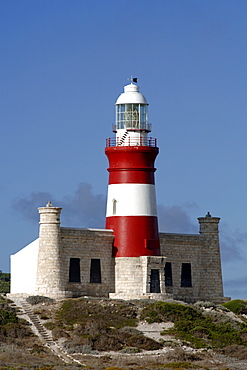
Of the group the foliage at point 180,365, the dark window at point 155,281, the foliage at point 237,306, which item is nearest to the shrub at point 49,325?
the foliage at point 180,365

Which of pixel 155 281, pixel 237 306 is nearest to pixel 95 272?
pixel 155 281

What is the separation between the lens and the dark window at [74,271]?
179 feet

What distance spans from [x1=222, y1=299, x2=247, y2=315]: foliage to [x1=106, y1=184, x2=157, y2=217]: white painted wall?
22.8 ft

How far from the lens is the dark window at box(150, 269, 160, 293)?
2159 inches

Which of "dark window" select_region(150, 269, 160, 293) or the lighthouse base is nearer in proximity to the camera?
the lighthouse base

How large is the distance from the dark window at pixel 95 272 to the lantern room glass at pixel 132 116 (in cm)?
787

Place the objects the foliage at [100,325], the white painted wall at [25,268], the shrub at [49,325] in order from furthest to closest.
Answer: the white painted wall at [25,268] → the shrub at [49,325] → the foliage at [100,325]

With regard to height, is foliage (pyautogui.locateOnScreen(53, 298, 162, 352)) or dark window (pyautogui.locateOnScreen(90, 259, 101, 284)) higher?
dark window (pyautogui.locateOnScreen(90, 259, 101, 284))

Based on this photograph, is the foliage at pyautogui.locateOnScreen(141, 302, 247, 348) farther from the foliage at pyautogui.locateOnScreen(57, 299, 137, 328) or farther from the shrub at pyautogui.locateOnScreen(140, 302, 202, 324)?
the foliage at pyautogui.locateOnScreen(57, 299, 137, 328)

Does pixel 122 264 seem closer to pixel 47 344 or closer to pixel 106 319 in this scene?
pixel 106 319

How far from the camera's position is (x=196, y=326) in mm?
48938

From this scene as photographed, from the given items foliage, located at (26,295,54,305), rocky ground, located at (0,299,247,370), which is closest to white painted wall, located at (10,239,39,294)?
foliage, located at (26,295,54,305)

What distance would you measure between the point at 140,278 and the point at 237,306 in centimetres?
595

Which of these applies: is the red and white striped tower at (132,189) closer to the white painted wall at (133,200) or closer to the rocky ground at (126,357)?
the white painted wall at (133,200)
